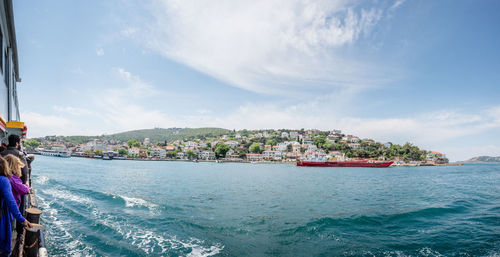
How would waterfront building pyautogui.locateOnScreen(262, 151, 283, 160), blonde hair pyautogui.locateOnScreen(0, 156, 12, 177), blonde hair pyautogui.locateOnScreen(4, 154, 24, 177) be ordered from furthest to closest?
waterfront building pyautogui.locateOnScreen(262, 151, 283, 160) < blonde hair pyautogui.locateOnScreen(4, 154, 24, 177) < blonde hair pyautogui.locateOnScreen(0, 156, 12, 177)

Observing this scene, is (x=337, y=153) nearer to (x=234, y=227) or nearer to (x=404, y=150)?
(x=404, y=150)

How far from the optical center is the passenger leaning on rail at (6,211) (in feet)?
9.75

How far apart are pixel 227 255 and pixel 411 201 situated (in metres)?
14.1

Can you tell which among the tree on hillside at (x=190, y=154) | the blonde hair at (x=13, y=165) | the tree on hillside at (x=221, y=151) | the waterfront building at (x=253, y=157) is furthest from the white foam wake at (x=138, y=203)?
the tree on hillside at (x=221, y=151)

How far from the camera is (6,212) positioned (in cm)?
316

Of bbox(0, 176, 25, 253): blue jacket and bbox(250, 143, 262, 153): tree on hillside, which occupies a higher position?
bbox(250, 143, 262, 153): tree on hillside

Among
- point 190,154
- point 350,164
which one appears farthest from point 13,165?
point 190,154

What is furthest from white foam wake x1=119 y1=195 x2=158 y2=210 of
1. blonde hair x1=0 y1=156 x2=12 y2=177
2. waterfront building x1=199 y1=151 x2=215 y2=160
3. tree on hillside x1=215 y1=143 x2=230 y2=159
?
waterfront building x1=199 y1=151 x2=215 y2=160

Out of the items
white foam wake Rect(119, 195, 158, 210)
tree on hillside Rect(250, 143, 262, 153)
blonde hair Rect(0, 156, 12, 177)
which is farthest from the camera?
tree on hillside Rect(250, 143, 262, 153)

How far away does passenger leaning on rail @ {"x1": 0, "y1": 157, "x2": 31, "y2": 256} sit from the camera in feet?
9.75

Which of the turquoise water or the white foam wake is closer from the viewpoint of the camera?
the turquoise water

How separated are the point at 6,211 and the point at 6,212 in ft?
0.05

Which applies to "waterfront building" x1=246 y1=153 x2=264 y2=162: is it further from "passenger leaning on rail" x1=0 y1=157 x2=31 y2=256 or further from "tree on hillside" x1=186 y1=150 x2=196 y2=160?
"passenger leaning on rail" x1=0 y1=157 x2=31 y2=256

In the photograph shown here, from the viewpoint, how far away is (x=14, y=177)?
3365 mm
